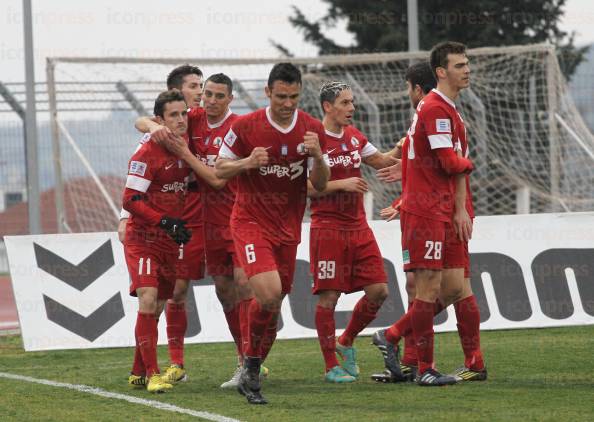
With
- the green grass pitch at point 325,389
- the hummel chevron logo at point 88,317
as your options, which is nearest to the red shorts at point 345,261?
the green grass pitch at point 325,389

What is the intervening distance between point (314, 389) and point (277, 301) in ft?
3.24

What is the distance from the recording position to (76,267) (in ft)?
38.9

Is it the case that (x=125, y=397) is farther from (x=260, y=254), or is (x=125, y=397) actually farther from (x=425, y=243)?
(x=425, y=243)

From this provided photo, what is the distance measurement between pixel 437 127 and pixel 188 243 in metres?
2.18

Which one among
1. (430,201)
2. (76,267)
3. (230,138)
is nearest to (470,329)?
(430,201)

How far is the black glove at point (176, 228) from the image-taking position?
8000mm

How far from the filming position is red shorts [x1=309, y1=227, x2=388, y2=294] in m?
8.78

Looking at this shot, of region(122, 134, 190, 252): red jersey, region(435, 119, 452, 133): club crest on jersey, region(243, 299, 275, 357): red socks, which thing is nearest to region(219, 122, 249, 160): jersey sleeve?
region(122, 134, 190, 252): red jersey

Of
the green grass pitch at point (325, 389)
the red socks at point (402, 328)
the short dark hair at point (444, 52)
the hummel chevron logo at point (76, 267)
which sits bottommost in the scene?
the green grass pitch at point (325, 389)

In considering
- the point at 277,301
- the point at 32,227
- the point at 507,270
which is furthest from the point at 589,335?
the point at 32,227

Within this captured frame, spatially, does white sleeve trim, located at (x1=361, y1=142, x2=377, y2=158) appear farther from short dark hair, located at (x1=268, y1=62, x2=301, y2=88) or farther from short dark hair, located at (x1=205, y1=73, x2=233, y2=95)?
short dark hair, located at (x1=268, y1=62, x2=301, y2=88)

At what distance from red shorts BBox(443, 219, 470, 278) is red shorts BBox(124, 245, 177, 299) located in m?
1.94

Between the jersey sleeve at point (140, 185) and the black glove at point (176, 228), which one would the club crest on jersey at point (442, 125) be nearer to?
the black glove at point (176, 228)

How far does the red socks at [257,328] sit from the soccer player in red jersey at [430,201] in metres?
1.14
